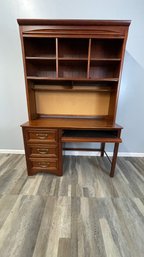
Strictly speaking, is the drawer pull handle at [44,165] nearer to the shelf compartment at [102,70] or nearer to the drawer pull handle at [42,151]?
the drawer pull handle at [42,151]

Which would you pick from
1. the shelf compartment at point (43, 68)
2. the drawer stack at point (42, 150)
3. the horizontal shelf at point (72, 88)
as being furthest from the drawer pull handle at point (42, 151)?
the shelf compartment at point (43, 68)

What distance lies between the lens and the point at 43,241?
1.15 metres

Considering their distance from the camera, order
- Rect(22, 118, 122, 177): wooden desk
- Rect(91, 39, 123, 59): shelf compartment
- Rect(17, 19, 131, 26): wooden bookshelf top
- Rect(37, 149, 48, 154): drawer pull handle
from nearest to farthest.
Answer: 1. Rect(17, 19, 131, 26): wooden bookshelf top
2. Rect(22, 118, 122, 177): wooden desk
3. Rect(37, 149, 48, 154): drawer pull handle
4. Rect(91, 39, 123, 59): shelf compartment

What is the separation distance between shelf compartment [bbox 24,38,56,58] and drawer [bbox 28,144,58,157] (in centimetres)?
136

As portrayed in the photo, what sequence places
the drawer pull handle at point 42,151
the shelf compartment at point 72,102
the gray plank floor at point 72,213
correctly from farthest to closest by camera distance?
the shelf compartment at point 72,102, the drawer pull handle at point 42,151, the gray plank floor at point 72,213

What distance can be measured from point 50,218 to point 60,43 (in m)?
2.37

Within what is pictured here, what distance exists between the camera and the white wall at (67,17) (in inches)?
79.8

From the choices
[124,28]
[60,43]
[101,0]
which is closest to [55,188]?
[60,43]

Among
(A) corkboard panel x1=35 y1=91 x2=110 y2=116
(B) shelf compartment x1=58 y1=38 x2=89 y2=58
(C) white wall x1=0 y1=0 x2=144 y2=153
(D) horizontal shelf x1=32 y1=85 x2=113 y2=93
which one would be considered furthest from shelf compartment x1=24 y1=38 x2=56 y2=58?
(A) corkboard panel x1=35 y1=91 x2=110 y2=116

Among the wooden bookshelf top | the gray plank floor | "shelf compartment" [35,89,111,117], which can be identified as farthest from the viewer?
"shelf compartment" [35,89,111,117]

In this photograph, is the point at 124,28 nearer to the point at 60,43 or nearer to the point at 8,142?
the point at 60,43

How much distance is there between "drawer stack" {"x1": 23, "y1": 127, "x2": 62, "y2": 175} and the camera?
1.82 meters

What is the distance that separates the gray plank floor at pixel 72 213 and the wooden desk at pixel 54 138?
0.74 feet

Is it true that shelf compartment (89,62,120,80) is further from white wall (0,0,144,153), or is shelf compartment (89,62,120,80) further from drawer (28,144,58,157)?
drawer (28,144,58,157)
